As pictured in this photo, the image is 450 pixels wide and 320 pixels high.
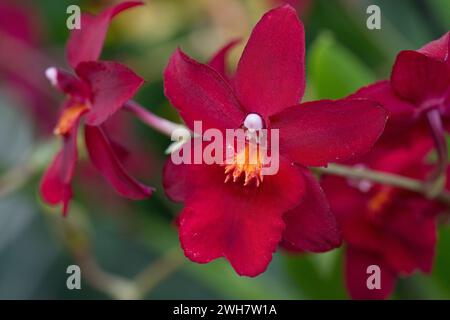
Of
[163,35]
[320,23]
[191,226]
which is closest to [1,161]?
[163,35]

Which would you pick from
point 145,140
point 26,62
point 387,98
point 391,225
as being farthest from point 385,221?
point 26,62

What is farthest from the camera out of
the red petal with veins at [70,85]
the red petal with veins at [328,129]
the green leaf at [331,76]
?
the green leaf at [331,76]

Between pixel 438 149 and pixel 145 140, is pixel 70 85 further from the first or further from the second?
pixel 145 140

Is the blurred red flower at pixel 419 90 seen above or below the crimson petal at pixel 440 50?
below

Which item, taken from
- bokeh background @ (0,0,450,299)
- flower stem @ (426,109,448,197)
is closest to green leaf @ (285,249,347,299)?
bokeh background @ (0,0,450,299)

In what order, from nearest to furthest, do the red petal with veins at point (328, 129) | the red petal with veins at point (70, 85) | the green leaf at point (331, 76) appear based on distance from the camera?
the red petal with veins at point (328, 129) → the red petal with veins at point (70, 85) → the green leaf at point (331, 76)

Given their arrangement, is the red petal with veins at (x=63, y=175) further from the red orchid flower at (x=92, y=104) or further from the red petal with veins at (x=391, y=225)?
the red petal with veins at (x=391, y=225)

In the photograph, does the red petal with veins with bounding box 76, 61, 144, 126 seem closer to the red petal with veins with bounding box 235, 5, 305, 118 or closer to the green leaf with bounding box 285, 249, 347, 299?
the red petal with veins with bounding box 235, 5, 305, 118

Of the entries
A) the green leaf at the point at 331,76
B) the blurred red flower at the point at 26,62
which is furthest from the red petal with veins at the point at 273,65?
the blurred red flower at the point at 26,62
